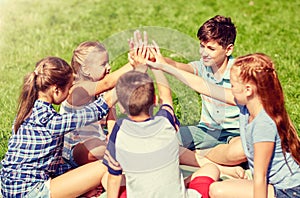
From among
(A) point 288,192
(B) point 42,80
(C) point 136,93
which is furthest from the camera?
(B) point 42,80

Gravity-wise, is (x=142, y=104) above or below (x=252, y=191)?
above

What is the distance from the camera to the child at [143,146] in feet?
9.21

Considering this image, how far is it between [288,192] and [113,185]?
36.9 inches

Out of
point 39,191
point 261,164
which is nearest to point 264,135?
point 261,164

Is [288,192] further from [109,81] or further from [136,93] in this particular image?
[109,81]

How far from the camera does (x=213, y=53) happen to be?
371cm

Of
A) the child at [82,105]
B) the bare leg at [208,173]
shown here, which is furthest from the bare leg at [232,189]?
the child at [82,105]

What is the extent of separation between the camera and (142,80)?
280cm

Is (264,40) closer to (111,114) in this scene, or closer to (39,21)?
(39,21)

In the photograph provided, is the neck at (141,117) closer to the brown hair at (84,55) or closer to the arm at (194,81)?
the arm at (194,81)

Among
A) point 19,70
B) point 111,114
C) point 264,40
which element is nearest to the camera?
point 111,114

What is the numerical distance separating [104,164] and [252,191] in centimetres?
81

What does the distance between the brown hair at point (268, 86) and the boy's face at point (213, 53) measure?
69 centimetres

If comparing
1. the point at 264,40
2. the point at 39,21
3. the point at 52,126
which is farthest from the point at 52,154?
the point at 39,21
